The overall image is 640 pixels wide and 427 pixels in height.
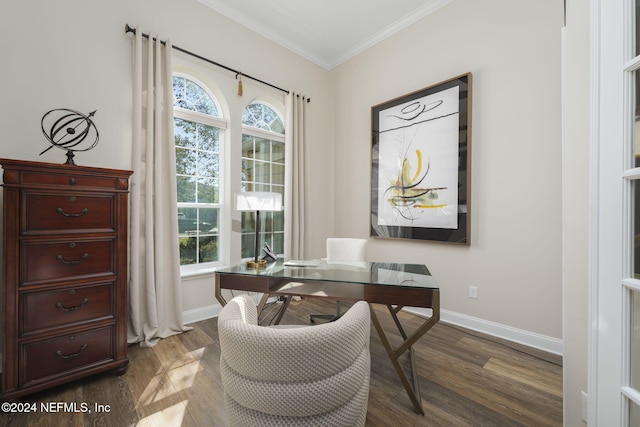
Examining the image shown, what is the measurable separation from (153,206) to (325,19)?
2.80 meters

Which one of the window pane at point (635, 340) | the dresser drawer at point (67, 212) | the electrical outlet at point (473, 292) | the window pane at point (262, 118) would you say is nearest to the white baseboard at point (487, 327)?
the electrical outlet at point (473, 292)

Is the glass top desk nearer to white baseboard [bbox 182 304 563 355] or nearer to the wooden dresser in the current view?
the wooden dresser

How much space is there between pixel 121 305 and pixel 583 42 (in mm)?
3013

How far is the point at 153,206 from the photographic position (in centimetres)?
241

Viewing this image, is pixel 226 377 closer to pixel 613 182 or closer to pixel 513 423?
pixel 613 182

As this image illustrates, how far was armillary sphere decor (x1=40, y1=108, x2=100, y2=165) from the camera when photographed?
1.96m

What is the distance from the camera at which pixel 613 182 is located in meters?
0.88

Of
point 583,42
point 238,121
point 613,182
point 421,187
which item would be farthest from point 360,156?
point 613,182

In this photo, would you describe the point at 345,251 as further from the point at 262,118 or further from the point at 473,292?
the point at 262,118

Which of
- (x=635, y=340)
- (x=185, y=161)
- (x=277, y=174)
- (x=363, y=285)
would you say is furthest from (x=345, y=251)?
(x=635, y=340)

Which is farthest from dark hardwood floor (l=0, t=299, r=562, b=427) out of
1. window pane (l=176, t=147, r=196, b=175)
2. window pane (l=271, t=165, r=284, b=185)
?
window pane (l=271, t=165, r=284, b=185)

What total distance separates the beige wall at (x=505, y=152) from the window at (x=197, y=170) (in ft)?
7.37

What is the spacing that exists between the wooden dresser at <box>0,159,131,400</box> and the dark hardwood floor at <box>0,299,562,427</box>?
0.17 meters

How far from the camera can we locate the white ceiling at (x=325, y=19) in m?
2.88
